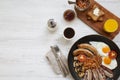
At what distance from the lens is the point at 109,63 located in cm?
138

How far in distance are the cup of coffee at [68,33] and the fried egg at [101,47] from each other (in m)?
0.09

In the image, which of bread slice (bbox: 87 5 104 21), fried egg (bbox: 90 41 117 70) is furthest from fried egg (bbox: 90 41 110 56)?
bread slice (bbox: 87 5 104 21)

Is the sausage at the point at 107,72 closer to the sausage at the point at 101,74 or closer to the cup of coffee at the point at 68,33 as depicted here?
the sausage at the point at 101,74

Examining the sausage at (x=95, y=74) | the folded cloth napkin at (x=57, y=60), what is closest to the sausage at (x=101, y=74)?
the sausage at (x=95, y=74)

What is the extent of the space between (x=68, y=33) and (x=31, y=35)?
16cm

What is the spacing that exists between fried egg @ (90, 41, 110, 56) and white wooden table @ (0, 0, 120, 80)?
0.06m

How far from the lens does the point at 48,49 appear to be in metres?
1.42

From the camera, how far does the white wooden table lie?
1400 mm

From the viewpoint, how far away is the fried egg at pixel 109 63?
4.53 feet

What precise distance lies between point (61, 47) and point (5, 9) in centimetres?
31

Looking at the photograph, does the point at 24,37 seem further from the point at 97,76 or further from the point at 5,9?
the point at 97,76

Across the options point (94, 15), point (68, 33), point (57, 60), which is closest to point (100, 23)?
point (94, 15)

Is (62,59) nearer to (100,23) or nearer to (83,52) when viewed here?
(83,52)

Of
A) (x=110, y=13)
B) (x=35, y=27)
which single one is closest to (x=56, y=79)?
(x=35, y=27)
